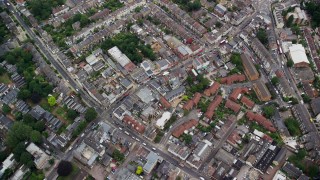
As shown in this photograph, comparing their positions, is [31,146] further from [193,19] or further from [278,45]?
[278,45]

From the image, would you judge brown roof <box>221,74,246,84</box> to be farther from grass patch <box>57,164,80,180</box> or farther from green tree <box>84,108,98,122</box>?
grass patch <box>57,164,80,180</box>

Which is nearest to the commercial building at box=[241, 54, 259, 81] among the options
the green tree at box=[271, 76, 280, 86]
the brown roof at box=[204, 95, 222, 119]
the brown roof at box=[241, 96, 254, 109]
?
the green tree at box=[271, 76, 280, 86]

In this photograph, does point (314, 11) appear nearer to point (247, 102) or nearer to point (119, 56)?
point (247, 102)

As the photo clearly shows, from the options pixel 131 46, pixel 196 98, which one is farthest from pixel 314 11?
pixel 131 46

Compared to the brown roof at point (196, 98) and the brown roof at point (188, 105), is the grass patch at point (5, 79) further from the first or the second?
the brown roof at point (196, 98)

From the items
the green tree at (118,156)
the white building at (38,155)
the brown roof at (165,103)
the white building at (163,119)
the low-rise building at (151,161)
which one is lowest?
the white building at (38,155)

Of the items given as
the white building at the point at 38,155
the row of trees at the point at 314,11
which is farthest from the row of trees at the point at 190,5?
the white building at the point at 38,155

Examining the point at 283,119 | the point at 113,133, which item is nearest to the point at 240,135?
the point at 283,119
